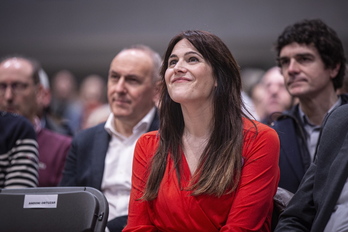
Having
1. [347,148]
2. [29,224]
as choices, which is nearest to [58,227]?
[29,224]

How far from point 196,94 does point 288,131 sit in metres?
0.84

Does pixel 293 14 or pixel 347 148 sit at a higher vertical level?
pixel 293 14

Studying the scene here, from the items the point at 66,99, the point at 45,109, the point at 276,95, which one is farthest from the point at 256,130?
the point at 66,99

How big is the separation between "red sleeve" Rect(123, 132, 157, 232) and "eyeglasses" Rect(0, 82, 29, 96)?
5.49ft

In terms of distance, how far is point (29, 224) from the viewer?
6.93 ft

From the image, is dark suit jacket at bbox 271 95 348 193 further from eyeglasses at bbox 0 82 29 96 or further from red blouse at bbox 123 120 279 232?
eyeglasses at bbox 0 82 29 96

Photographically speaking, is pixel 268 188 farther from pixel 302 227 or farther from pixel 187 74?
pixel 187 74

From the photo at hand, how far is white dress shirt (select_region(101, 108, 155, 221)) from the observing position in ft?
9.23

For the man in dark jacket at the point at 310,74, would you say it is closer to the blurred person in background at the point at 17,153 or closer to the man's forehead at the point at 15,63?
the blurred person in background at the point at 17,153

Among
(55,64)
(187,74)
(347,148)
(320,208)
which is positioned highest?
(187,74)

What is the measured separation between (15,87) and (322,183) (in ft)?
8.26

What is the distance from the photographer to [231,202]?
1978 mm

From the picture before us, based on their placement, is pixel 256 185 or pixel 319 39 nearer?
pixel 256 185

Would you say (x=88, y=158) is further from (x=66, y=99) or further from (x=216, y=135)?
(x=66, y=99)
